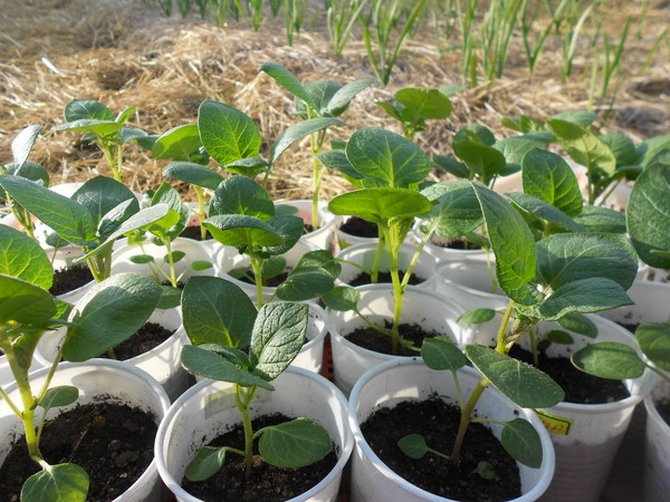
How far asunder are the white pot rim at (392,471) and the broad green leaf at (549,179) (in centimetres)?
30

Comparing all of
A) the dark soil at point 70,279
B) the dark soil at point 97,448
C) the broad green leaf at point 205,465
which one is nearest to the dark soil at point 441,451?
the broad green leaf at point 205,465

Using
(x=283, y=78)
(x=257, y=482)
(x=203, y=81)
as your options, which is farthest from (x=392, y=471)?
(x=203, y=81)

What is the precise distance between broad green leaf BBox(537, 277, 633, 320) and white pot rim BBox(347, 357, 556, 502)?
242mm

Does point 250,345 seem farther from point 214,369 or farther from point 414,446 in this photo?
point 414,446

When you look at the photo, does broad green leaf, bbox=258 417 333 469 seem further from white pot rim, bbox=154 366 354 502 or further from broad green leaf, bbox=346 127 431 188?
broad green leaf, bbox=346 127 431 188

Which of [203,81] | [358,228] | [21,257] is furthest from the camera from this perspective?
[203,81]

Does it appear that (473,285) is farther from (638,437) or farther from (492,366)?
(492,366)

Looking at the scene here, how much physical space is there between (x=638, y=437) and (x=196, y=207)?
1.17 m

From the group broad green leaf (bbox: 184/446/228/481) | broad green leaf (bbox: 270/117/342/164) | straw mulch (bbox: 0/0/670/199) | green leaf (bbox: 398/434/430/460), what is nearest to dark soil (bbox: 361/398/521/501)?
green leaf (bbox: 398/434/430/460)

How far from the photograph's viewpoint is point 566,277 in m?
0.64

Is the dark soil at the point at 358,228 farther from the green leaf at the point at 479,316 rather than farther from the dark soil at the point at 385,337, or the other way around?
the green leaf at the point at 479,316

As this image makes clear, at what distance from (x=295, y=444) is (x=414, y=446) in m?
0.19

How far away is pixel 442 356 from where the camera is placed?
74cm

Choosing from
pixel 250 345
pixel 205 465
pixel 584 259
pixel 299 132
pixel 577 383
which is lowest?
pixel 577 383
